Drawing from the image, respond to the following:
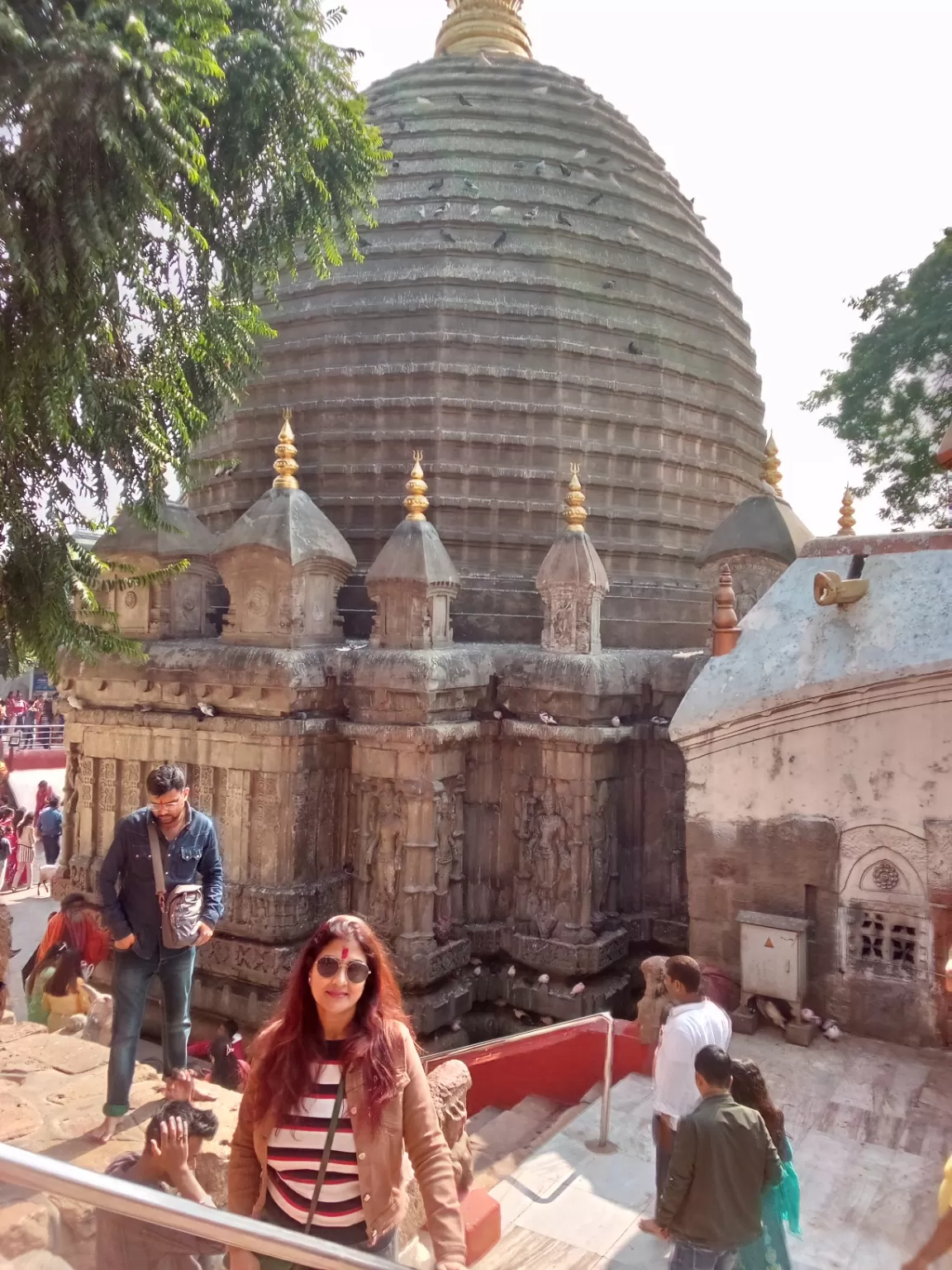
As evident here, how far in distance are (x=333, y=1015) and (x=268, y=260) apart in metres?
7.68

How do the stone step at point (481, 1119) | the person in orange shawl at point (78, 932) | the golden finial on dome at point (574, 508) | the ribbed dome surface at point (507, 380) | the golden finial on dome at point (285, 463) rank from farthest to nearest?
the ribbed dome surface at point (507, 380), the golden finial on dome at point (574, 508), the golden finial on dome at point (285, 463), the person in orange shawl at point (78, 932), the stone step at point (481, 1119)

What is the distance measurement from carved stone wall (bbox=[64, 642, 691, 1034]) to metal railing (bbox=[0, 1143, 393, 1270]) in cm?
716

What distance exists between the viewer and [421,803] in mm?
9352

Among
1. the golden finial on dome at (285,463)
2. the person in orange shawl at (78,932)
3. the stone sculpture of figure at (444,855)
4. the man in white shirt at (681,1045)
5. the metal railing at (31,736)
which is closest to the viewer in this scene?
the man in white shirt at (681,1045)

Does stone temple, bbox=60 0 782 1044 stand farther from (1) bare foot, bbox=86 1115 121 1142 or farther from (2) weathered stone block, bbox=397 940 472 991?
(1) bare foot, bbox=86 1115 121 1142

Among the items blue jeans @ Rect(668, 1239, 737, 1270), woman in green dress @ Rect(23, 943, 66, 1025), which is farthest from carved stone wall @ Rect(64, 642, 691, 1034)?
blue jeans @ Rect(668, 1239, 737, 1270)

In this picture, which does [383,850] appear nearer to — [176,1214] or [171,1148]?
[171,1148]

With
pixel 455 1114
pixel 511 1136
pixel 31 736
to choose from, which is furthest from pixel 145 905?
pixel 31 736

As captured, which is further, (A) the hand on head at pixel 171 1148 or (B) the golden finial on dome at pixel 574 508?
(B) the golden finial on dome at pixel 574 508

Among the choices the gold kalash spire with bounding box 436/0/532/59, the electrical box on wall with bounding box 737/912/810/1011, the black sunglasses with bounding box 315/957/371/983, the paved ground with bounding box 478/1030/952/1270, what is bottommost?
the paved ground with bounding box 478/1030/952/1270

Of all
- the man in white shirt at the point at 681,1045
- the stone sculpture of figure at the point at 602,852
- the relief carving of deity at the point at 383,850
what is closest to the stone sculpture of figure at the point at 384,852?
the relief carving of deity at the point at 383,850

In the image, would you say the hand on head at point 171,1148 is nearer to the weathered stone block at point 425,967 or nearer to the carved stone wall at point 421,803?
the weathered stone block at point 425,967

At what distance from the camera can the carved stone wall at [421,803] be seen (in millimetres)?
9320

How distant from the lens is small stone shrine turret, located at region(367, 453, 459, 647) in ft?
31.6
